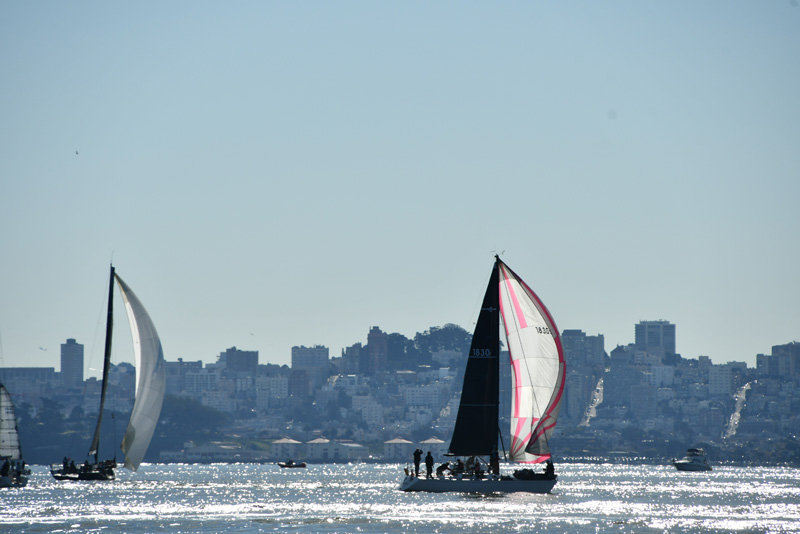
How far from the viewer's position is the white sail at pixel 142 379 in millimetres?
62656

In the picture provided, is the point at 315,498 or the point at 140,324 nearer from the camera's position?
the point at 315,498

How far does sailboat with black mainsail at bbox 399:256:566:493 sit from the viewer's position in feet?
166

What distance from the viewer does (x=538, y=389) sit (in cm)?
5109

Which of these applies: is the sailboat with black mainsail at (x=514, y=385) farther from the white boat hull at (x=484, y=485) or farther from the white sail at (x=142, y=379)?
the white sail at (x=142, y=379)

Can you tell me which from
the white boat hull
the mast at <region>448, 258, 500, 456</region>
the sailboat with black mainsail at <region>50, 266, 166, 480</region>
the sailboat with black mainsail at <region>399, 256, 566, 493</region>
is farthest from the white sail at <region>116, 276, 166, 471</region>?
the mast at <region>448, 258, 500, 456</region>

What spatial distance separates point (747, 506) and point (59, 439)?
152884 millimetres

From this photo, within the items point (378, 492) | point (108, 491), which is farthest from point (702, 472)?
point (108, 491)

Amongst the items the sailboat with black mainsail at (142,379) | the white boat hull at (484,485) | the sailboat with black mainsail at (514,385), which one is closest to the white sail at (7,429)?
the sailboat with black mainsail at (142,379)

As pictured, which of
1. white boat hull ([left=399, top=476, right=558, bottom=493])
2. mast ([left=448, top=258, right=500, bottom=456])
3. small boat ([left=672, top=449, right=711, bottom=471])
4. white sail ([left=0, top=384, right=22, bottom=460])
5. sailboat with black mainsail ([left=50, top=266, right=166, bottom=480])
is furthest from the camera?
small boat ([left=672, top=449, right=711, bottom=471])

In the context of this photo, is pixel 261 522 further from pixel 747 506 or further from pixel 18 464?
pixel 18 464

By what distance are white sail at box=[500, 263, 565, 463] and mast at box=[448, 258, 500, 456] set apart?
2.13 ft

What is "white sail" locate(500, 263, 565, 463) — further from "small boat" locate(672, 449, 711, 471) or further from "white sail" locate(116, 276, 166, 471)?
"small boat" locate(672, 449, 711, 471)

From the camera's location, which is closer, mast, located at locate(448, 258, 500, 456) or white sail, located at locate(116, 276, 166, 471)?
mast, located at locate(448, 258, 500, 456)

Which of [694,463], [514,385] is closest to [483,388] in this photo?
[514,385]
